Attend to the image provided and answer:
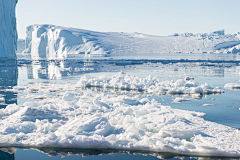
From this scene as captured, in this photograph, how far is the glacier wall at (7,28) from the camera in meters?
40.9

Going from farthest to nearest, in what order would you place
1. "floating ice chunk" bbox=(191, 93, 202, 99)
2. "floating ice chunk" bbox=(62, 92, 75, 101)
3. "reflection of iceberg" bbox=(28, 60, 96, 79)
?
1. "reflection of iceberg" bbox=(28, 60, 96, 79)
2. "floating ice chunk" bbox=(191, 93, 202, 99)
3. "floating ice chunk" bbox=(62, 92, 75, 101)

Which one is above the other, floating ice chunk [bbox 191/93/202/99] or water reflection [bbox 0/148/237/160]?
floating ice chunk [bbox 191/93/202/99]

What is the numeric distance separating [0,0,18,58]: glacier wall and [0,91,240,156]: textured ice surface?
38306 mm

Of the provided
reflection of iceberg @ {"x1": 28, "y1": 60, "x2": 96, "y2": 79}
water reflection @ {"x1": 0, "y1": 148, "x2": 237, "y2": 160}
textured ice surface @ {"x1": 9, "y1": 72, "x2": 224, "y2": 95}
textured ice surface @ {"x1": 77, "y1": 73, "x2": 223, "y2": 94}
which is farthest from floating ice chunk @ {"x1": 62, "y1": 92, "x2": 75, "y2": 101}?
reflection of iceberg @ {"x1": 28, "y1": 60, "x2": 96, "y2": 79}

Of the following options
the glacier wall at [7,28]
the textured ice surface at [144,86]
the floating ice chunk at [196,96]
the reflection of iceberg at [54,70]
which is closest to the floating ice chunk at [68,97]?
the textured ice surface at [144,86]

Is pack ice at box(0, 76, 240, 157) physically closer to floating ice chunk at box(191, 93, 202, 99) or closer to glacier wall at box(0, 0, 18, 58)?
floating ice chunk at box(191, 93, 202, 99)

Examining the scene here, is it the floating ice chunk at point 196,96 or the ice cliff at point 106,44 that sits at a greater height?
the ice cliff at point 106,44

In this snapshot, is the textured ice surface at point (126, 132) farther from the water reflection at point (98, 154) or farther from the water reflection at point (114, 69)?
the water reflection at point (114, 69)

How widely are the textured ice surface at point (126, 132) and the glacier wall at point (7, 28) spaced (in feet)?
126

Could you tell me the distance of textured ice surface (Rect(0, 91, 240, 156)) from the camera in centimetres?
481

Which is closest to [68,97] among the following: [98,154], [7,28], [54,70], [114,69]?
[98,154]

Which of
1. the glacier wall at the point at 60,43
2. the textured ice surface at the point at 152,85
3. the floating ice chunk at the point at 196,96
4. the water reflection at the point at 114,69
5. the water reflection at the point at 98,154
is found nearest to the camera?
the water reflection at the point at 98,154

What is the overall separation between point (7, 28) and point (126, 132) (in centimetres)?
4296

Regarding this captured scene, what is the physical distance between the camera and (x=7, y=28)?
4294cm
